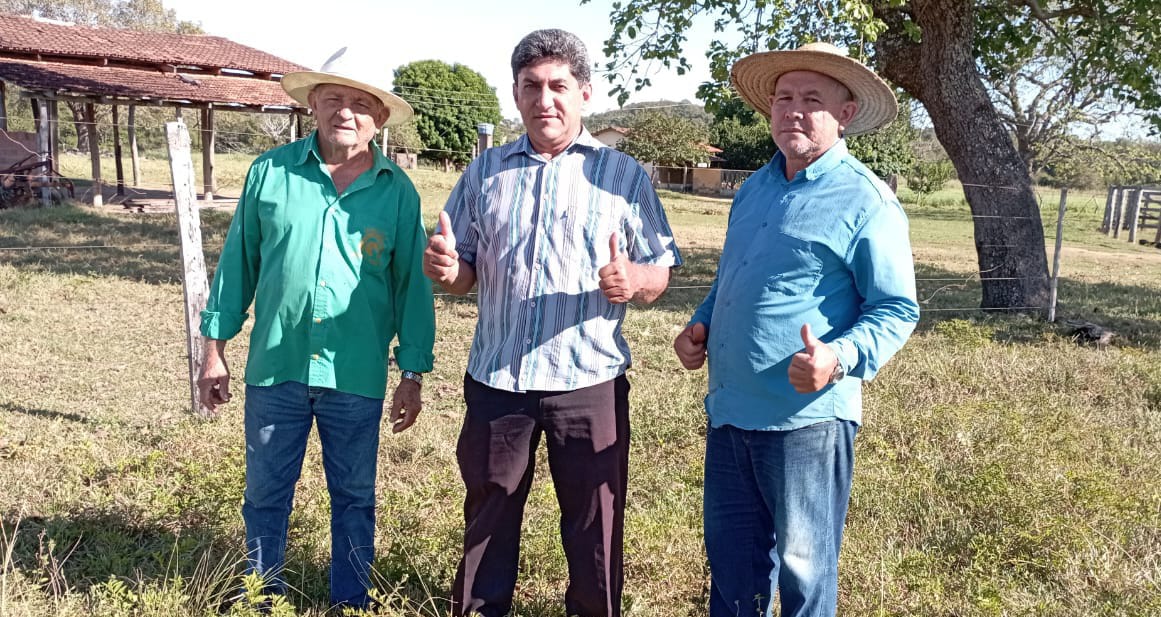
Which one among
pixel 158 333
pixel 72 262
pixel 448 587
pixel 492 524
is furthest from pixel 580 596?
pixel 72 262

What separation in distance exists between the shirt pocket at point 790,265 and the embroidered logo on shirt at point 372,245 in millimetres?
1267

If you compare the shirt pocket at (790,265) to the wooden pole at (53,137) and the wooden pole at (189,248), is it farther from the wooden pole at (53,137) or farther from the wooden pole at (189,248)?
the wooden pole at (53,137)

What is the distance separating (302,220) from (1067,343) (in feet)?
24.3

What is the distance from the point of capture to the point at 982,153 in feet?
32.4

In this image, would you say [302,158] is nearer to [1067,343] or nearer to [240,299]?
[240,299]

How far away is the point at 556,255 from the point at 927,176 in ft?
143

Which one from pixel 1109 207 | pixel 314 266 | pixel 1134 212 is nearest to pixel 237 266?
pixel 314 266

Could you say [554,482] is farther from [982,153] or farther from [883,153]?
[883,153]

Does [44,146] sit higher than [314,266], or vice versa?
[44,146]

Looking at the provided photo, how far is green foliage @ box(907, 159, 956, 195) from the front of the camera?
41.9 metres

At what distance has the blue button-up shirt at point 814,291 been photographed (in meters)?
2.36

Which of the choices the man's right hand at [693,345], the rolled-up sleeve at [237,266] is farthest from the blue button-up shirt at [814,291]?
the rolled-up sleeve at [237,266]

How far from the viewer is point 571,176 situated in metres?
2.74

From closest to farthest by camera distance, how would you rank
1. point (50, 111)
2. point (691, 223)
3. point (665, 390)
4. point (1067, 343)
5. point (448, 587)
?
1. point (448, 587)
2. point (665, 390)
3. point (1067, 343)
4. point (50, 111)
5. point (691, 223)
